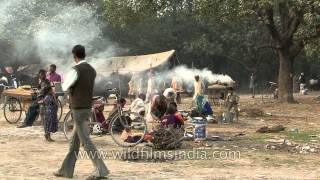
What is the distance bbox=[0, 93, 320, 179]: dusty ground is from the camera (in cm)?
759

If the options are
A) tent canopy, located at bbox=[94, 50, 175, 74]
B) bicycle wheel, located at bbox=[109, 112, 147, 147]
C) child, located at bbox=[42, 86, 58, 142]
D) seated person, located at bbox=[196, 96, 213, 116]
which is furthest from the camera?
tent canopy, located at bbox=[94, 50, 175, 74]

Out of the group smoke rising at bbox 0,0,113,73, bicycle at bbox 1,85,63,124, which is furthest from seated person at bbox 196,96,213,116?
smoke rising at bbox 0,0,113,73

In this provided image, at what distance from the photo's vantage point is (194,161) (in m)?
8.73

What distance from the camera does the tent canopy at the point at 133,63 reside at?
26.3m

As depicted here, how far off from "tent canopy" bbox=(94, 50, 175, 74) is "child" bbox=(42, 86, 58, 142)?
47.9 feet

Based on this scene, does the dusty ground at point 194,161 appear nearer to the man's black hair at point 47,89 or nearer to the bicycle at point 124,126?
the bicycle at point 124,126

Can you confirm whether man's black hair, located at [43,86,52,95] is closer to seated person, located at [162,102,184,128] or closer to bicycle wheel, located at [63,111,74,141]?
bicycle wheel, located at [63,111,74,141]

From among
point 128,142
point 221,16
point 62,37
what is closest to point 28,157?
point 128,142

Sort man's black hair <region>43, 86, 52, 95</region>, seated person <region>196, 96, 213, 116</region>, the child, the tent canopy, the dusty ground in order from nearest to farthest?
the dusty ground, the child, man's black hair <region>43, 86, 52, 95</region>, seated person <region>196, 96, 213, 116</region>, the tent canopy

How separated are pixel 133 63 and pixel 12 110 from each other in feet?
43.8

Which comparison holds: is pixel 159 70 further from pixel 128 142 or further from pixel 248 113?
pixel 128 142

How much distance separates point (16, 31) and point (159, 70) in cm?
780

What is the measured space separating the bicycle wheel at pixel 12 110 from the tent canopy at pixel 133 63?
463 inches

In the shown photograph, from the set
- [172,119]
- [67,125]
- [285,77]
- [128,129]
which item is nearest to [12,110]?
[67,125]
